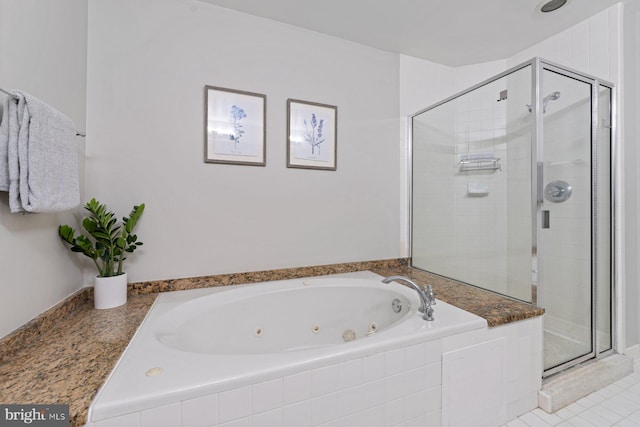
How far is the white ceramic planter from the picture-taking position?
4.48 ft

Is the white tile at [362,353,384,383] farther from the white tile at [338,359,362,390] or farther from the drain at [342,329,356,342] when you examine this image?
the drain at [342,329,356,342]

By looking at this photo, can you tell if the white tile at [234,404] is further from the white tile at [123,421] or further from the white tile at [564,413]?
the white tile at [564,413]

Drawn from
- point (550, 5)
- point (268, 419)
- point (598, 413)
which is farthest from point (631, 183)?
point (268, 419)

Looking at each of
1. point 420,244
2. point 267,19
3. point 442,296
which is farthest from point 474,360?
point 267,19

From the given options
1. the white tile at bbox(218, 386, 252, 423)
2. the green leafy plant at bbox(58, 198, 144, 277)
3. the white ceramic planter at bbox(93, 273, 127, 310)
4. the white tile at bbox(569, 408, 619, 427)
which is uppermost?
the green leafy plant at bbox(58, 198, 144, 277)

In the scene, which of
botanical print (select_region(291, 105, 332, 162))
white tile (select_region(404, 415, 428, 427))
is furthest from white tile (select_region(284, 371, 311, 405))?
botanical print (select_region(291, 105, 332, 162))

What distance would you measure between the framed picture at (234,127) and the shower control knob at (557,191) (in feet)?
5.86

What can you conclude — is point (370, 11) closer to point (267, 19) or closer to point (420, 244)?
point (267, 19)

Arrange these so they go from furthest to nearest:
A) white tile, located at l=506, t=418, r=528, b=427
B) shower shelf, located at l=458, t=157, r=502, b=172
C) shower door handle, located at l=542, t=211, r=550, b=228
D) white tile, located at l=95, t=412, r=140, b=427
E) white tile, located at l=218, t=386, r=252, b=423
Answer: shower shelf, located at l=458, t=157, r=502, b=172 → shower door handle, located at l=542, t=211, r=550, b=228 → white tile, located at l=506, t=418, r=528, b=427 → white tile, located at l=218, t=386, r=252, b=423 → white tile, located at l=95, t=412, r=140, b=427

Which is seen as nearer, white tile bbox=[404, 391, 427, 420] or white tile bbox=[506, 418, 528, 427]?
white tile bbox=[404, 391, 427, 420]

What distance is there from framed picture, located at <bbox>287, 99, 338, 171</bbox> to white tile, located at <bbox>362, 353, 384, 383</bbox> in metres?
1.34

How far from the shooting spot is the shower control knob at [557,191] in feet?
5.17

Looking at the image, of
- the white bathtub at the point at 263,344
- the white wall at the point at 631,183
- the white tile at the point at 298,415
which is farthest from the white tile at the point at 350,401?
the white wall at the point at 631,183

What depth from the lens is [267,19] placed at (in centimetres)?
185
